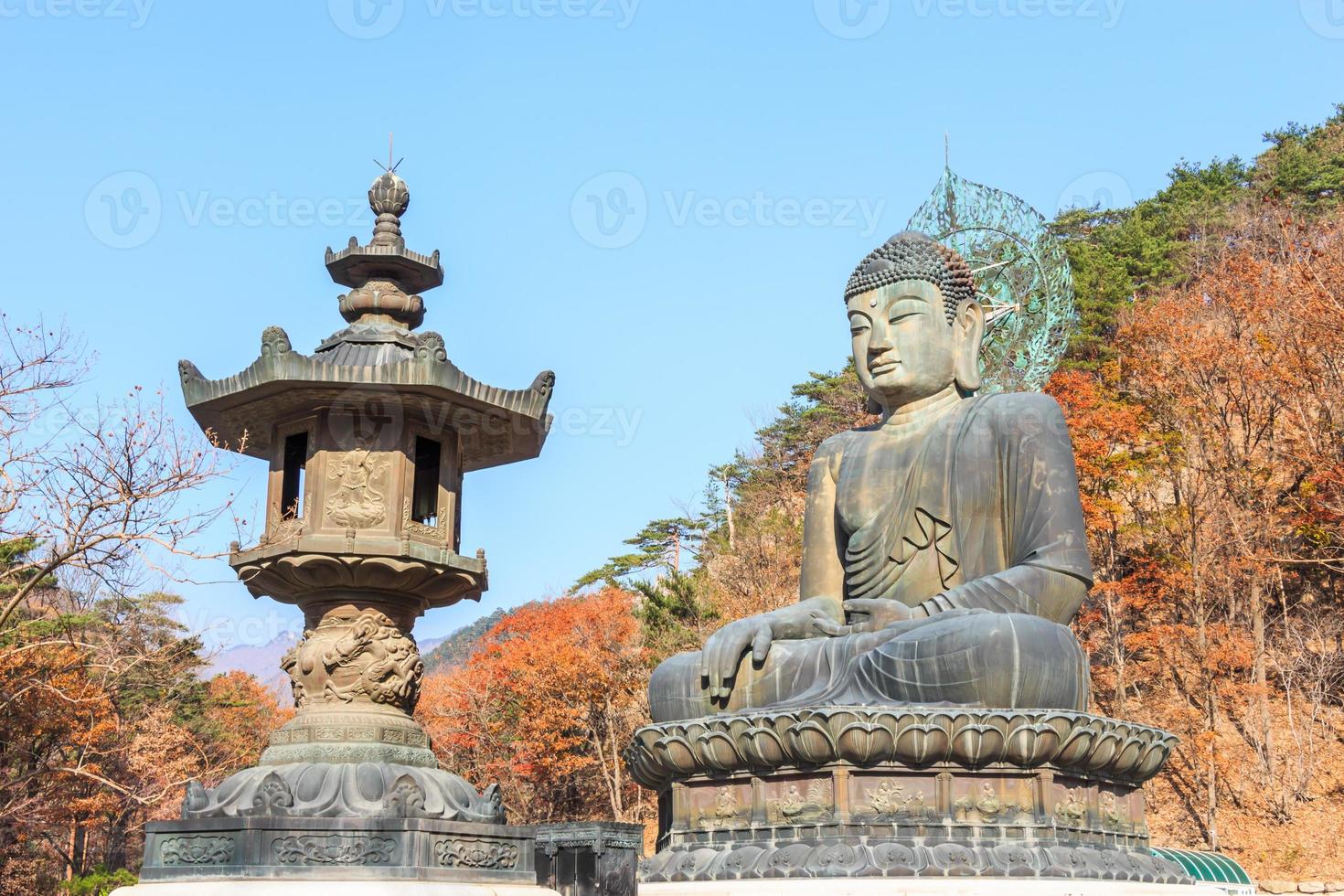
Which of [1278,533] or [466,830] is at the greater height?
[1278,533]

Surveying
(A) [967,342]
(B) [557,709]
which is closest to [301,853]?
(A) [967,342]

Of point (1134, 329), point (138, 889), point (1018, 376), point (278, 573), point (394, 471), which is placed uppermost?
point (1134, 329)

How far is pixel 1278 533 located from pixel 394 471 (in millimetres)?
16839

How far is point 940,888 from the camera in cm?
556

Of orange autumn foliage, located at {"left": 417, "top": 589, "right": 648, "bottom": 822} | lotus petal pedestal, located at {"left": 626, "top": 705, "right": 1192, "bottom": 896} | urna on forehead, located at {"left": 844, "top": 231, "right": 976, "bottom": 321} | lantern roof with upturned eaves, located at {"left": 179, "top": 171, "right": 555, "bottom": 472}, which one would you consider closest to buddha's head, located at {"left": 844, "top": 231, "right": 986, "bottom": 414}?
urna on forehead, located at {"left": 844, "top": 231, "right": 976, "bottom": 321}

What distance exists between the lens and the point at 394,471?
10.4 meters

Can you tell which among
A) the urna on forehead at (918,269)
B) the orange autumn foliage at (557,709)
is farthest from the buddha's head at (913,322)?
the orange autumn foliage at (557,709)

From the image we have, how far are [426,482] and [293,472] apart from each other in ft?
3.37

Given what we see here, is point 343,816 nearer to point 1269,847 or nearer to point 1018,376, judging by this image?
point 1018,376

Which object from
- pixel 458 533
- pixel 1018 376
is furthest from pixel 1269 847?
pixel 458 533

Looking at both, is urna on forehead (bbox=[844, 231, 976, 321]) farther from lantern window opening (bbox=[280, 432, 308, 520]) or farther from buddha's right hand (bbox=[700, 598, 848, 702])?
lantern window opening (bbox=[280, 432, 308, 520])

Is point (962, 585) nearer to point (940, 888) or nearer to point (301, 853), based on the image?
point (940, 888)

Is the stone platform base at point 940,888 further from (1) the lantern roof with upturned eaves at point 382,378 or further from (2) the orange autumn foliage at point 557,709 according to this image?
(2) the orange autumn foliage at point 557,709

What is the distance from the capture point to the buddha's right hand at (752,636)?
22.2 ft
